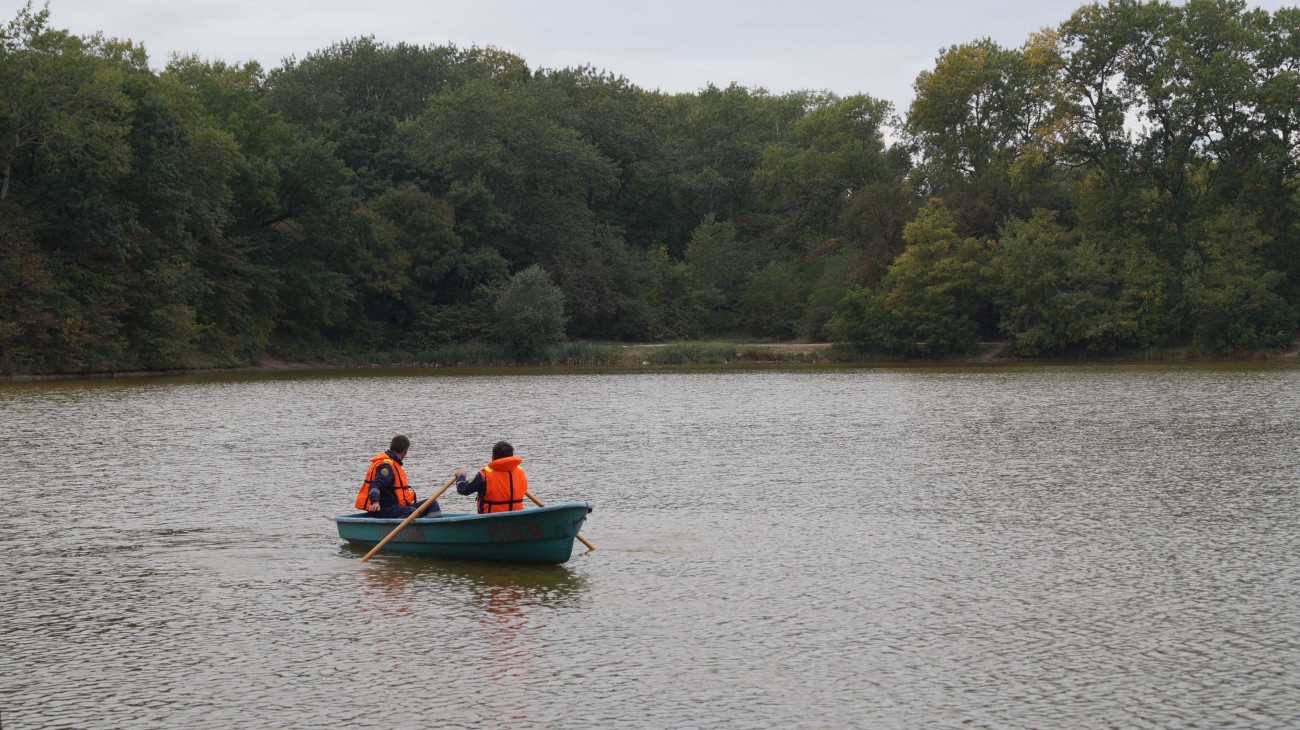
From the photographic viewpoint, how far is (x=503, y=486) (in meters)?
14.7

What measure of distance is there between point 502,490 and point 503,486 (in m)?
0.05

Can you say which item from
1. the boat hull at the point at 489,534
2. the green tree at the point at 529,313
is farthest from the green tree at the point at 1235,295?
the boat hull at the point at 489,534

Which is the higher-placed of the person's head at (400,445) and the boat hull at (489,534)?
the person's head at (400,445)

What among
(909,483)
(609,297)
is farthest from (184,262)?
(909,483)

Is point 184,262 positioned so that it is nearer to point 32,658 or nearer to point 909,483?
point 909,483

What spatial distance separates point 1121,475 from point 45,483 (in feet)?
59.6

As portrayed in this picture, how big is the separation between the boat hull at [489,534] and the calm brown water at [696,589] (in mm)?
280

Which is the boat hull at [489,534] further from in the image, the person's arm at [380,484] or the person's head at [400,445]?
the person's head at [400,445]

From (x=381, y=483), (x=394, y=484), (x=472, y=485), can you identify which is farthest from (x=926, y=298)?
(x=472, y=485)

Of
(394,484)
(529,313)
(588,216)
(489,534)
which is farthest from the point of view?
(588,216)

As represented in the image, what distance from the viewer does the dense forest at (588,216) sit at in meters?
55.9

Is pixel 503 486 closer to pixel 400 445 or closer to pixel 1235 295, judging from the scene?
pixel 400 445

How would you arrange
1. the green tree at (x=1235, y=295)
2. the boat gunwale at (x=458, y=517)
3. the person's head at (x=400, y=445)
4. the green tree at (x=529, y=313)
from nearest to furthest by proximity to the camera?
the boat gunwale at (x=458, y=517) < the person's head at (x=400, y=445) < the green tree at (x=1235, y=295) < the green tree at (x=529, y=313)

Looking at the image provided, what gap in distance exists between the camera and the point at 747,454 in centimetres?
2564
